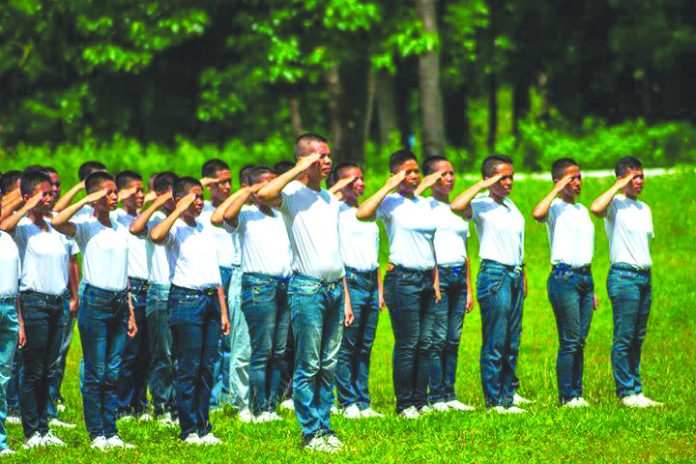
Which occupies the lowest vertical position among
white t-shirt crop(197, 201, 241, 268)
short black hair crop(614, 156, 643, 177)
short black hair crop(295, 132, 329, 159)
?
white t-shirt crop(197, 201, 241, 268)

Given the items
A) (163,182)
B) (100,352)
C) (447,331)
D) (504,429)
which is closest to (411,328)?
(447,331)

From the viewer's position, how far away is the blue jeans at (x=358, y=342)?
14984 mm

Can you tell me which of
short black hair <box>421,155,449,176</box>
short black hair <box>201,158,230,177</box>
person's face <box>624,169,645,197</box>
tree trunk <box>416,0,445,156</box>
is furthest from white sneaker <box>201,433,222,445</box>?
tree trunk <box>416,0,445,156</box>

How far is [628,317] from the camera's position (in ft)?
49.6

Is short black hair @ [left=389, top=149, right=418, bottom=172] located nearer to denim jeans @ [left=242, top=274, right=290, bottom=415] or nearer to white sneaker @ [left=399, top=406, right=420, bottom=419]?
denim jeans @ [left=242, top=274, right=290, bottom=415]

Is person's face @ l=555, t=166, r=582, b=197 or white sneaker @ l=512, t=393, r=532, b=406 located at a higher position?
person's face @ l=555, t=166, r=582, b=197

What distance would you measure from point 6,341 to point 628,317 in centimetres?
592

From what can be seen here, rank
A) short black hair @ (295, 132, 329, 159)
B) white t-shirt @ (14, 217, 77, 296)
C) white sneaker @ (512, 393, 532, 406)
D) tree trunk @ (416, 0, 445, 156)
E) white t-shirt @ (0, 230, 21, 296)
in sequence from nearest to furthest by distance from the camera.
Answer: short black hair @ (295, 132, 329, 159) < white t-shirt @ (0, 230, 21, 296) < white t-shirt @ (14, 217, 77, 296) < white sneaker @ (512, 393, 532, 406) < tree trunk @ (416, 0, 445, 156)

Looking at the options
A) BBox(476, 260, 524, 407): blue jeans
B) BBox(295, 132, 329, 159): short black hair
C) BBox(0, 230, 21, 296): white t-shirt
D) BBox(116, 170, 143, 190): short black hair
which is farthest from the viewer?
BBox(476, 260, 524, 407): blue jeans

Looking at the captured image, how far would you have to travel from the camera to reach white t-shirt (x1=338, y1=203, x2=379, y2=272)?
15008 millimetres

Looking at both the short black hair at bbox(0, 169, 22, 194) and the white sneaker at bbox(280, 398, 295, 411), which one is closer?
the short black hair at bbox(0, 169, 22, 194)

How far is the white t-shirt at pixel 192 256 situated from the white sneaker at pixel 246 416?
1.99 m

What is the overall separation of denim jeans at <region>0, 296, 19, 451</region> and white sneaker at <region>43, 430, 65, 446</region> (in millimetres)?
483

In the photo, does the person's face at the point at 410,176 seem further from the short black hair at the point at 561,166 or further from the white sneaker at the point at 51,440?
the white sneaker at the point at 51,440
